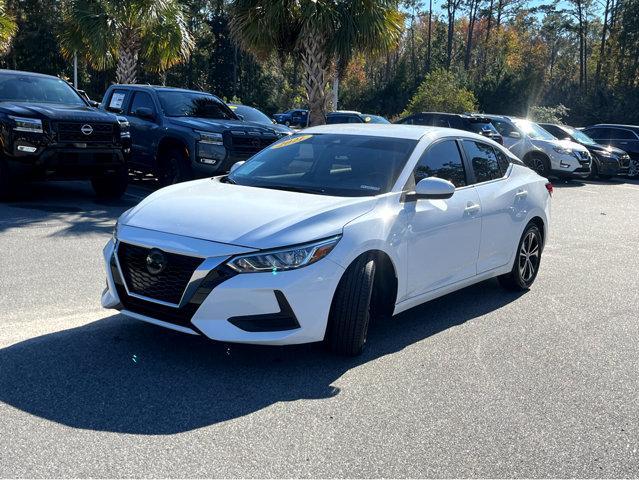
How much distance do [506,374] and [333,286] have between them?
1368 millimetres

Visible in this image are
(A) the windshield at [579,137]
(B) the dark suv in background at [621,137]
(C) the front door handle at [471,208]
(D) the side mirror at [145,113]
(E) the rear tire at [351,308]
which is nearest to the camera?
(E) the rear tire at [351,308]

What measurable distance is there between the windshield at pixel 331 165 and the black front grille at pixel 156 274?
1284 mm

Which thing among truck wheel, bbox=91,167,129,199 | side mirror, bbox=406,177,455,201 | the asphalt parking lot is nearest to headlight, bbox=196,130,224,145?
truck wheel, bbox=91,167,129,199

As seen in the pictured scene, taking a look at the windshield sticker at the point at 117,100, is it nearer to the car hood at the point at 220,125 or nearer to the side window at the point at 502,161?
the car hood at the point at 220,125

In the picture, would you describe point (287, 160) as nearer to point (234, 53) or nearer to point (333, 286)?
point (333, 286)

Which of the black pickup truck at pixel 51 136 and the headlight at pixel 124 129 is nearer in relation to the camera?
the black pickup truck at pixel 51 136

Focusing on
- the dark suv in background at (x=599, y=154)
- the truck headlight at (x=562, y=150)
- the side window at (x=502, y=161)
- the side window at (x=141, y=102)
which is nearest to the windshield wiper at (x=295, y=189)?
the side window at (x=502, y=161)

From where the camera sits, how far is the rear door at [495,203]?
20.4ft

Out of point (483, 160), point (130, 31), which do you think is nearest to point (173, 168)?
point (483, 160)

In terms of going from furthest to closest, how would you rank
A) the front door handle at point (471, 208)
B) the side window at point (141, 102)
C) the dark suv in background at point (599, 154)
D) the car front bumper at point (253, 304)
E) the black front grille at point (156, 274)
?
the dark suv in background at point (599, 154) → the side window at point (141, 102) → the front door handle at point (471, 208) → the black front grille at point (156, 274) → the car front bumper at point (253, 304)

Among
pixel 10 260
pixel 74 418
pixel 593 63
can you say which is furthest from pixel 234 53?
pixel 74 418

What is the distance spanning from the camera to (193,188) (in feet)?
18.2

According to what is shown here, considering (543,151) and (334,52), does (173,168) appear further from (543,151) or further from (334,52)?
(543,151)

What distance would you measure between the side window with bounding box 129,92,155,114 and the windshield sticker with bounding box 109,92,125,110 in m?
0.42
